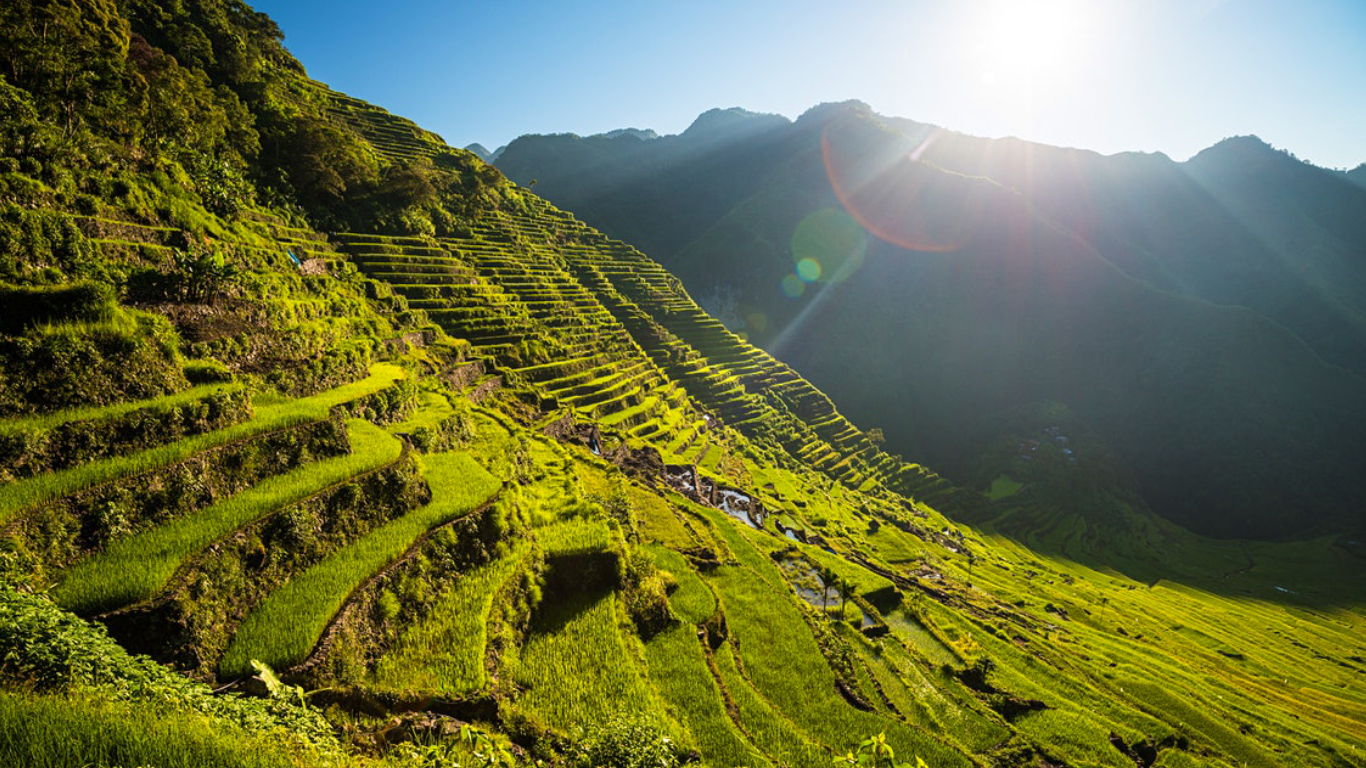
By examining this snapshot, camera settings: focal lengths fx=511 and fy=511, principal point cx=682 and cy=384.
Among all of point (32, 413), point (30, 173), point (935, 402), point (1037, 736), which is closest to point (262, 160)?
point (30, 173)

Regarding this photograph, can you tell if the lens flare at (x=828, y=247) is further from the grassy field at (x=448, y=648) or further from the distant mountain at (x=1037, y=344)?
the grassy field at (x=448, y=648)

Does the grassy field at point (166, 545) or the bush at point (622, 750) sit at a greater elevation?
the grassy field at point (166, 545)

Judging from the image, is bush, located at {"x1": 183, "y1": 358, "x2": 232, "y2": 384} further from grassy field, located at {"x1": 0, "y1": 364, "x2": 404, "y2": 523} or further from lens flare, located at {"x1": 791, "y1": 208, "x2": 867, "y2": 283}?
lens flare, located at {"x1": 791, "y1": 208, "x2": 867, "y2": 283}

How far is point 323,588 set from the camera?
11.4m

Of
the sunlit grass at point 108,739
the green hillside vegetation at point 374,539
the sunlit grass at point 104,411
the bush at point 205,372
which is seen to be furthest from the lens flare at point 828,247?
the sunlit grass at point 108,739

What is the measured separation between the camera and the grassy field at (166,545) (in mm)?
8969

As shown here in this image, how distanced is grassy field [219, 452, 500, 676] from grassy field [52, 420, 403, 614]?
175 cm

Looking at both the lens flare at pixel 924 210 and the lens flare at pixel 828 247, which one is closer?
the lens flare at pixel 828 247

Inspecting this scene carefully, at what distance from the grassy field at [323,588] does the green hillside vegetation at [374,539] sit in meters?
0.09

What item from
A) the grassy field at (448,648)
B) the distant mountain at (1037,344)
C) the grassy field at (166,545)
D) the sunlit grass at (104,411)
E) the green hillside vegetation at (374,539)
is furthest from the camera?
the distant mountain at (1037,344)

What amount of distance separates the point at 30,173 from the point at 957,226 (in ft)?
700

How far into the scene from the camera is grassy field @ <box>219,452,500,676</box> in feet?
31.6

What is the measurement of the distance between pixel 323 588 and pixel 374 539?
2.22 metres

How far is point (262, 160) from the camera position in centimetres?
4125
